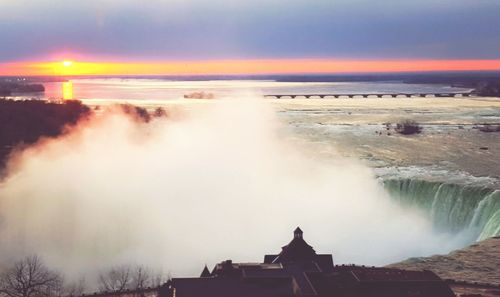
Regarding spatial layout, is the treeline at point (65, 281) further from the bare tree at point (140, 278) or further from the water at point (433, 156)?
the water at point (433, 156)

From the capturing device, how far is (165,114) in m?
146

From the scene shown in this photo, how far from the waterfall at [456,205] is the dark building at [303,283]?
18.6m

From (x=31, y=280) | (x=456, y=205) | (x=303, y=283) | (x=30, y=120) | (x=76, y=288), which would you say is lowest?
(x=76, y=288)

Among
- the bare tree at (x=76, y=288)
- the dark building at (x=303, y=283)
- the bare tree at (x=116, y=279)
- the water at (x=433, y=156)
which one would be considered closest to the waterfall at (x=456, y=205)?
the water at (x=433, y=156)

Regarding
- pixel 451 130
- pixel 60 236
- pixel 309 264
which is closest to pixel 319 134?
pixel 451 130

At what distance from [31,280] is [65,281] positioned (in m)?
4.07

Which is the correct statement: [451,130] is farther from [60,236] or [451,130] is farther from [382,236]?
[60,236]

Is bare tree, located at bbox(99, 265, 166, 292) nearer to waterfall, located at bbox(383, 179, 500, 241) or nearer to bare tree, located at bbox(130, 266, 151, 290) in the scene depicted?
bare tree, located at bbox(130, 266, 151, 290)

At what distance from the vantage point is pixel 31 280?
37.0 m

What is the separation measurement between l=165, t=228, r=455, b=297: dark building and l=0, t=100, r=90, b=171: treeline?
63.1 meters

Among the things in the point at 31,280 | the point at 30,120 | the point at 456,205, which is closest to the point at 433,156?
the point at 456,205

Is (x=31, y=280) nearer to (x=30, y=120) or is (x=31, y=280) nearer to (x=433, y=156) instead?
(x=433, y=156)

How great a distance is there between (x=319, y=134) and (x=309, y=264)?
72.6 metres

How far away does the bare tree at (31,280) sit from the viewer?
37094 mm
